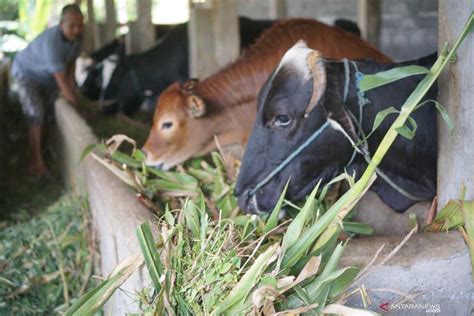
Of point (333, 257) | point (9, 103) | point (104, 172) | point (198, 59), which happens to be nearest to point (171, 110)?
point (104, 172)

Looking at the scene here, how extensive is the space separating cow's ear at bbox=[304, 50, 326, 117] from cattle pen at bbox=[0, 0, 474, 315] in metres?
0.02

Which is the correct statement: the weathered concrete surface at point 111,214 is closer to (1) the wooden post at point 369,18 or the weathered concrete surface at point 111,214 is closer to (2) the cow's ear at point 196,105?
(2) the cow's ear at point 196,105

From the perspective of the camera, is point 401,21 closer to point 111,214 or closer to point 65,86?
point 65,86

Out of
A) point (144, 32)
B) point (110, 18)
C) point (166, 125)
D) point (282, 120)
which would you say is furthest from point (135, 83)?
point (282, 120)

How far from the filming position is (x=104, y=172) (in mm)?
3953

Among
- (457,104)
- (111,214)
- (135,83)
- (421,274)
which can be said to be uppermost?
(457,104)

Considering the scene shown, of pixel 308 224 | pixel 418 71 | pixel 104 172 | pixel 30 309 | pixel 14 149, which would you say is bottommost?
pixel 14 149

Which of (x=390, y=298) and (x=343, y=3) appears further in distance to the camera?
(x=343, y=3)

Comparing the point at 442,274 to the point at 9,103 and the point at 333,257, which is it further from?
the point at 9,103

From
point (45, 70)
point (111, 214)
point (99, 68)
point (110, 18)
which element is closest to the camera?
point (111, 214)

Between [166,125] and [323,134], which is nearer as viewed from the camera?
[323,134]

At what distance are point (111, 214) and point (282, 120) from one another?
3.15 ft

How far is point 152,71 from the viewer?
28.3 ft

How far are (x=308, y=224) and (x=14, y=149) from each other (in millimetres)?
6989
